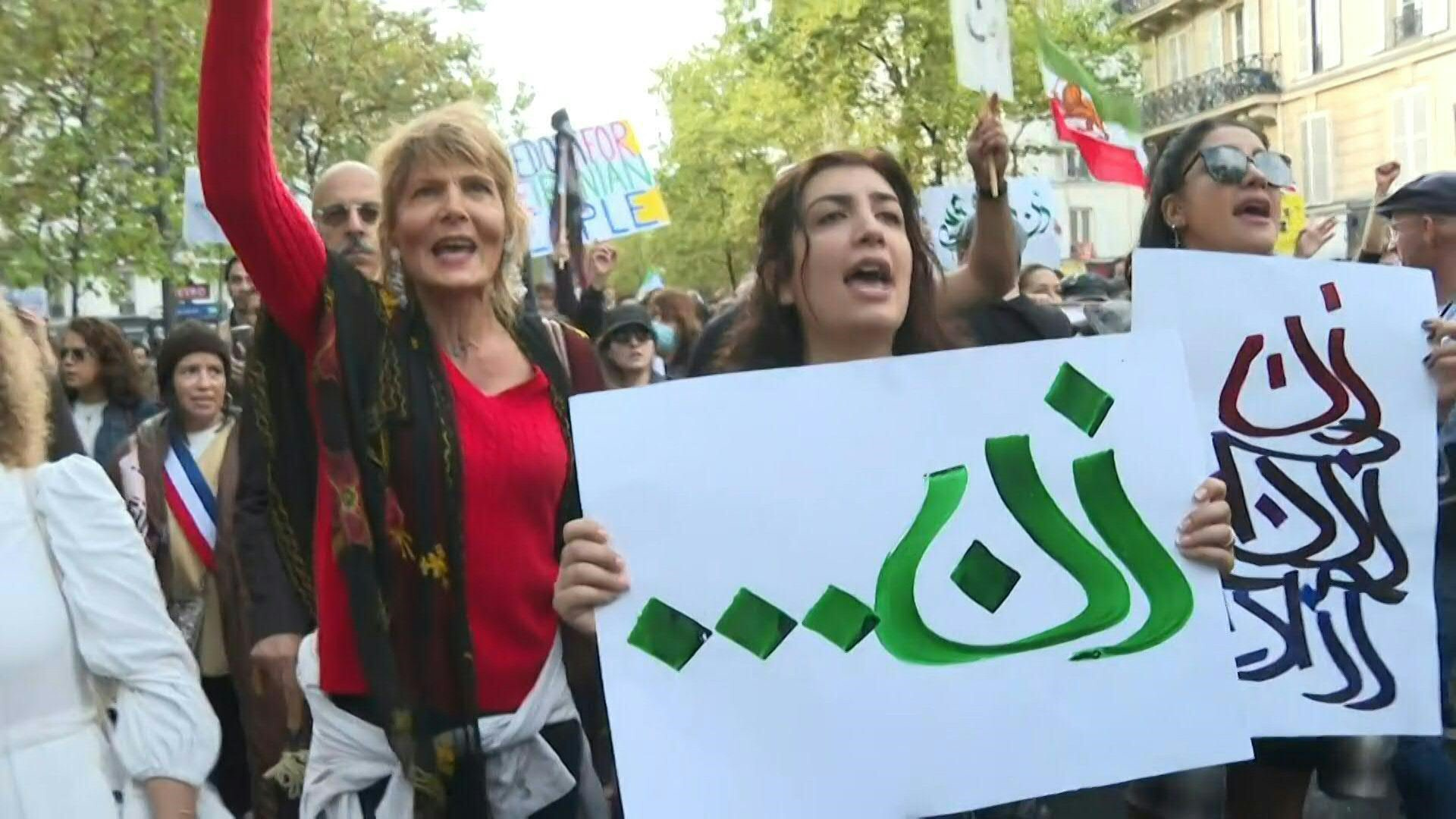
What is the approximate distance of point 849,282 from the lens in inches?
93.7

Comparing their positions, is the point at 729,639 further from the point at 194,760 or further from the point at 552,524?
the point at 194,760

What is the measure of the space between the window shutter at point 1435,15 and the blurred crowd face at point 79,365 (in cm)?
2568

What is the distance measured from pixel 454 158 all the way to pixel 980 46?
1970 mm

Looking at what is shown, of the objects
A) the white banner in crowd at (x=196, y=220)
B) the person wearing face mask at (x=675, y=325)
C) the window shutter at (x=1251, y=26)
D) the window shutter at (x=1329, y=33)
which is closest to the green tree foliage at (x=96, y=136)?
the white banner in crowd at (x=196, y=220)

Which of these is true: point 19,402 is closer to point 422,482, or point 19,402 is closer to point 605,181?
point 422,482

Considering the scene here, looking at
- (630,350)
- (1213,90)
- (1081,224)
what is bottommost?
(1081,224)

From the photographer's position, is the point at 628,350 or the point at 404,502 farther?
the point at 628,350

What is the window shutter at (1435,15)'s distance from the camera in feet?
85.9

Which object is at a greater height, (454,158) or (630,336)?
(454,158)

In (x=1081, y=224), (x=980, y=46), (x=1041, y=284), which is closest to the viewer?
(x=980, y=46)

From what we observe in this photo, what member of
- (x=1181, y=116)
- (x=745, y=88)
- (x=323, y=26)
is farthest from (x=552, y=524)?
(x=1181, y=116)

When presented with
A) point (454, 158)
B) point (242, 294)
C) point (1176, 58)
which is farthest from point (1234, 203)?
point (1176, 58)

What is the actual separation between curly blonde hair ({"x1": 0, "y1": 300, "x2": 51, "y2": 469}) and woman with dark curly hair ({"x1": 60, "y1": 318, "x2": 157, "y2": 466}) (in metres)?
3.77

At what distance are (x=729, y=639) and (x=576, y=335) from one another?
2.51ft
